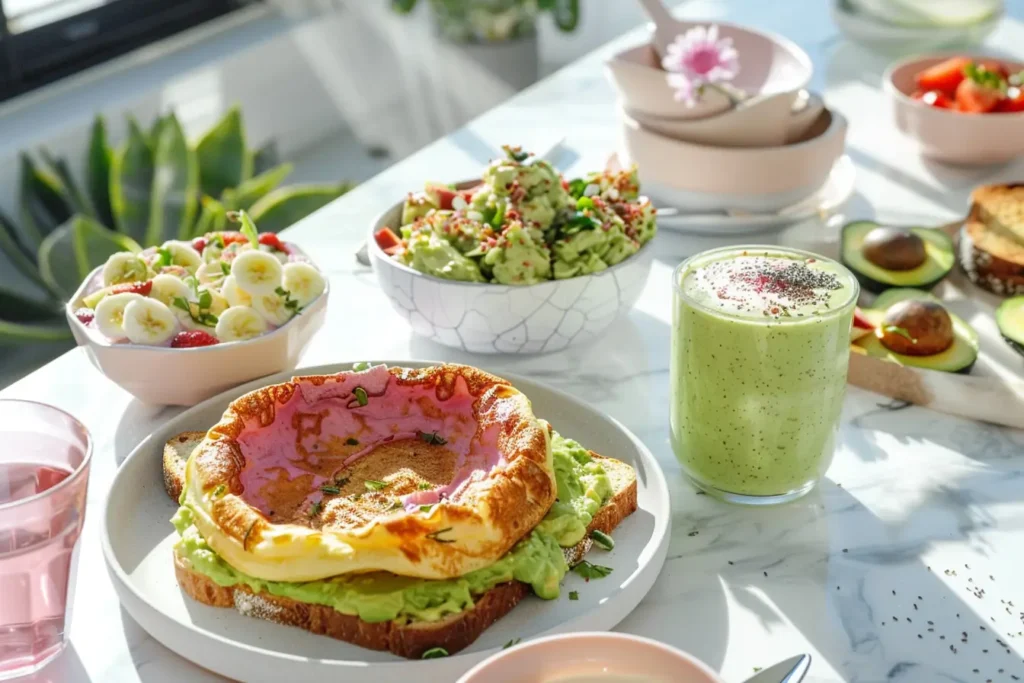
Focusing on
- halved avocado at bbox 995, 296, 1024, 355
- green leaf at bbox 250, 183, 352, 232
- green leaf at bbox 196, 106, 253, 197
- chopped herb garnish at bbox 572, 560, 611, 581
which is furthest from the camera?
green leaf at bbox 196, 106, 253, 197

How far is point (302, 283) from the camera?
1.62 meters

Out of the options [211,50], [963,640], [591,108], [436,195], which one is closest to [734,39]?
[591,108]

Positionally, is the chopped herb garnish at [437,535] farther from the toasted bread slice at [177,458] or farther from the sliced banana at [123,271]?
the sliced banana at [123,271]

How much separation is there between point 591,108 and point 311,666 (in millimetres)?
1971

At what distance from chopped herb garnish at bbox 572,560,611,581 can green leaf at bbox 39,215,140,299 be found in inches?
79.5

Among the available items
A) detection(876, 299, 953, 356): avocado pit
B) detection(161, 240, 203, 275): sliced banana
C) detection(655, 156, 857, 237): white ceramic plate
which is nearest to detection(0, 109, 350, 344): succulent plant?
detection(655, 156, 857, 237): white ceramic plate

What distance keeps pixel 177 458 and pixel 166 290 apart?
0.28 metres

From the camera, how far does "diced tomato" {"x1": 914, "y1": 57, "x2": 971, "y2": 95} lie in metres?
2.47

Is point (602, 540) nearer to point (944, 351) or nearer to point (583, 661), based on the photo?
point (583, 661)

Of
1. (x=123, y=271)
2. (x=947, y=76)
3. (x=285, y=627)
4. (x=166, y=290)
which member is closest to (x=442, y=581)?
(x=285, y=627)

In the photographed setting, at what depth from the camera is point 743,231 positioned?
214 cm

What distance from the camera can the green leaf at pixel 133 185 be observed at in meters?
3.47

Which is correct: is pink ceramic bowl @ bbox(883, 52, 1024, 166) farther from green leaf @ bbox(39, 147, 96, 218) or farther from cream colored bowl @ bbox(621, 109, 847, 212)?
green leaf @ bbox(39, 147, 96, 218)

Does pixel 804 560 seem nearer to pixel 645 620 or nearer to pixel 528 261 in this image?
pixel 645 620
